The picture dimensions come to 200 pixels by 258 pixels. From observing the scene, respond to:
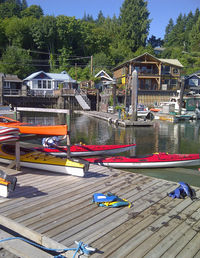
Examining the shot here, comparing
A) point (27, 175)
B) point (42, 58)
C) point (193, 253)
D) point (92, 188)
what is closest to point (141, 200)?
point (92, 188)

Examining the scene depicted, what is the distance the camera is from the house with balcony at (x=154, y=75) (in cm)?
4878

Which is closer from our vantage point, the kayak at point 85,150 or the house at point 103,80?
the kayak at point 85,150

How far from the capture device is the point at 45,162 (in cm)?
779

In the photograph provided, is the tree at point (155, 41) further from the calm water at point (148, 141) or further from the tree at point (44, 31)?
the calm water at point (148, 141)

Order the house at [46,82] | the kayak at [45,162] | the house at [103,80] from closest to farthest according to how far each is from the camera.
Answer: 1. the kayak at [45,162]
2. the house at [46,82]
3. the house at [103,80]

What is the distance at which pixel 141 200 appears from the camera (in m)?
5.87

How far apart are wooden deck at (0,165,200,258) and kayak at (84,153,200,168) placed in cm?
332

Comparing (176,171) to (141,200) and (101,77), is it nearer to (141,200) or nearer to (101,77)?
(141,200)

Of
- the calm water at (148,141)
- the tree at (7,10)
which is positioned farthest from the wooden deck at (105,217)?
the tree at (7,10)

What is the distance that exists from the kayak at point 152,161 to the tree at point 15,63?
178 ft

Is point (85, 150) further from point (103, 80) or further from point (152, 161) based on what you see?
point (103, 80)

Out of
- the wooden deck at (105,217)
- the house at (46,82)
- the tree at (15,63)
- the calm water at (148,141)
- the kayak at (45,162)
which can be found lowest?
the calm water at (148,141)

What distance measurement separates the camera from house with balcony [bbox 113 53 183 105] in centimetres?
4878

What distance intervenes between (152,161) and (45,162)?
5.18 metres
